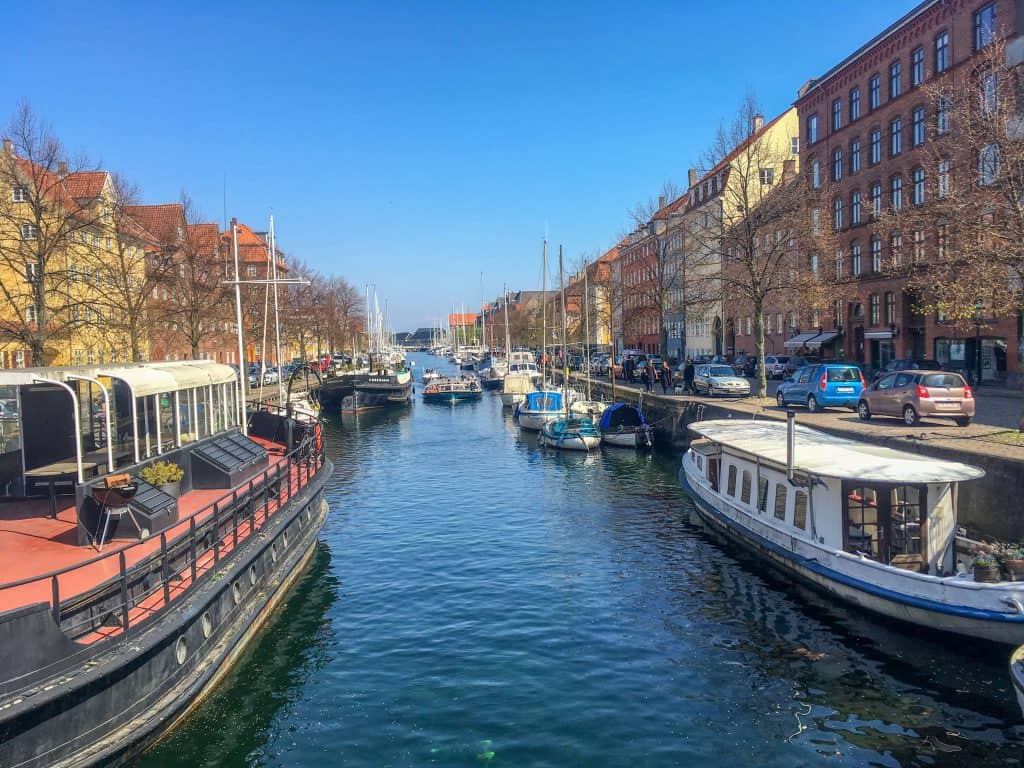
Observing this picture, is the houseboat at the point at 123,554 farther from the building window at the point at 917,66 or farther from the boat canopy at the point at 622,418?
the building window at the point at 917,66

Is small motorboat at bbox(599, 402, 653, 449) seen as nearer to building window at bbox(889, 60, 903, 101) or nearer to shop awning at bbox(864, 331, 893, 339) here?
shop awning at bbox(864, 331, 893, 339)

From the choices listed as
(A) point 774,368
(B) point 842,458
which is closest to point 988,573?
(B) point 842,458

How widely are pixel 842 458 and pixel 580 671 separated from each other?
701cm

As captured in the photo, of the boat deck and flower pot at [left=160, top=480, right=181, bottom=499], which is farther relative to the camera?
flower pot at [left=160, top=480, right=181, bottom=499]

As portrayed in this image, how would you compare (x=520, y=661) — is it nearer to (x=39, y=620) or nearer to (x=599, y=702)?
(x=599, y=702)

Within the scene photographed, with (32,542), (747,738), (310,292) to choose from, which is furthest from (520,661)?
(310,292)

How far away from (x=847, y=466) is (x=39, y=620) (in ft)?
42.6

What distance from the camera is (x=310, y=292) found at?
7506cm

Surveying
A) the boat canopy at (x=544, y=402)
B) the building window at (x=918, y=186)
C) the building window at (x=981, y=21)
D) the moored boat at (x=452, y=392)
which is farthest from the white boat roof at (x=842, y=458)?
the moored boat at (x=452, y=392)

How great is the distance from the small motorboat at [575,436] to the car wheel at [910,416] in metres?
14.7

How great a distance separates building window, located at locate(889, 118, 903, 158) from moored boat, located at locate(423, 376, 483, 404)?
36.4 m

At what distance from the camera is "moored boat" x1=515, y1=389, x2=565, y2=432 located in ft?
144

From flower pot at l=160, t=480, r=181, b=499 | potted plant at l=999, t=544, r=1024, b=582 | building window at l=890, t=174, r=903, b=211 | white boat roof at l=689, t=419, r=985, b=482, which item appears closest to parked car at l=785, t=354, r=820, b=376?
building window at l=890, t=174, r=903, b=211

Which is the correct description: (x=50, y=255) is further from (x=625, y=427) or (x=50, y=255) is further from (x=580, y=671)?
(x=625, y=427)
